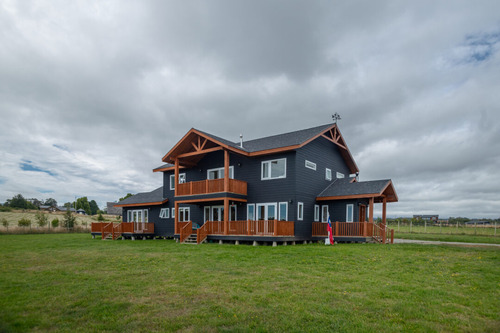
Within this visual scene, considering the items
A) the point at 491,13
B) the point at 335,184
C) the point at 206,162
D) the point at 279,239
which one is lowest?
the point at 279,239

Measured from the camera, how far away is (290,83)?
75.6 feet

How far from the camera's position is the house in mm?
19469

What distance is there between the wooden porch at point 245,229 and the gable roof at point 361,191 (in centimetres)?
364

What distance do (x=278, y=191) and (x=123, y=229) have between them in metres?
14.1

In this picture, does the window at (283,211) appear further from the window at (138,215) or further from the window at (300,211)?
the window at (138,215)

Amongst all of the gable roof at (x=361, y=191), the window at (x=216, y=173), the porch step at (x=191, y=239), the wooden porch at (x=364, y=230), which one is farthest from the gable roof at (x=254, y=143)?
the wooden porch at (x=364, y=230)

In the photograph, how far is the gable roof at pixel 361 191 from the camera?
1912cm

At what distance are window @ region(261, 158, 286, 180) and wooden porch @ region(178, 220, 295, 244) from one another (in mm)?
3234

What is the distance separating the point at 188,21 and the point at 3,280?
12.1 meters

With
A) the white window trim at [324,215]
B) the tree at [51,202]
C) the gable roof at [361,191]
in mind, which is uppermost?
A: the gable roof at [361,191]

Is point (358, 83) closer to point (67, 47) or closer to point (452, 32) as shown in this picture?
point (452, 32)

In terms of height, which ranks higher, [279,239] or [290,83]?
[290,83]

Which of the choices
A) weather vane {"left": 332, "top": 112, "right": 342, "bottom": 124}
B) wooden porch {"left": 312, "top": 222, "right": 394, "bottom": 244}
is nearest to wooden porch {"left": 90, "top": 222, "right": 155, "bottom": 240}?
wooden porch {"left": 312, "top": 222, "right": 394, "bottom": 244}

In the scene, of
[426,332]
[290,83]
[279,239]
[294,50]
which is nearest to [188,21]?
[294,50]
